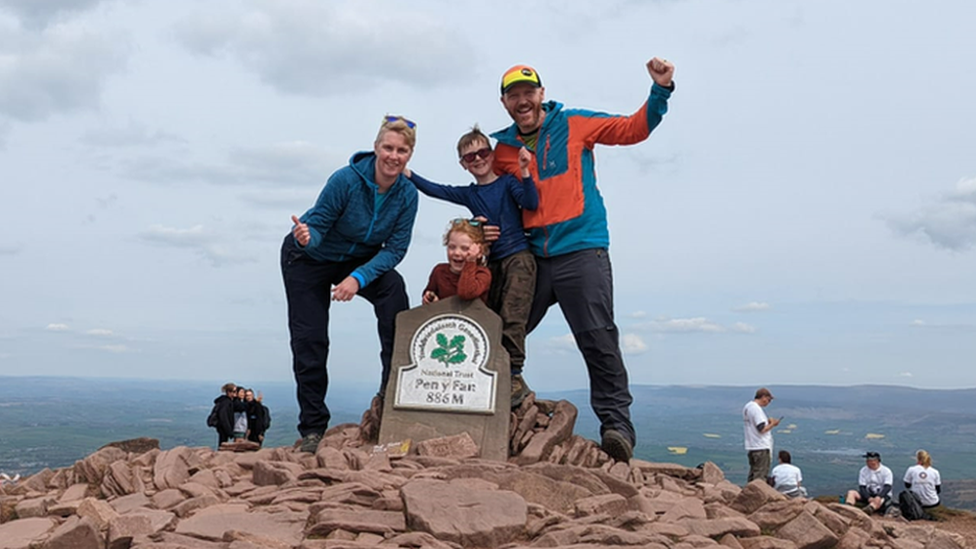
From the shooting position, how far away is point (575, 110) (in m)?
8.51

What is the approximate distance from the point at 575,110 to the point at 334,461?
403 cm

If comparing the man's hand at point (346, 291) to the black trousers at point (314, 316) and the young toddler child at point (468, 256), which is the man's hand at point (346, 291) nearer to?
the black trousers at point (314, 316)

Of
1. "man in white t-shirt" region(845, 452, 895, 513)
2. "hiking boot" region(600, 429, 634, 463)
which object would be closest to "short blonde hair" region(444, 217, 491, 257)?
"hiking boot" region(600, 429, 634, 463)

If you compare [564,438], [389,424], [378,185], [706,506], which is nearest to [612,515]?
[706,506]

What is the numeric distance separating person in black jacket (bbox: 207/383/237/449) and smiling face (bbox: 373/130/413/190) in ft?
24.8

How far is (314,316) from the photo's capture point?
8867 millimetres

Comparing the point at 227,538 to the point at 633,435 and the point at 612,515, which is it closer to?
the point at 612,515

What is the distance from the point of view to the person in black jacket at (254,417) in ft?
49.0

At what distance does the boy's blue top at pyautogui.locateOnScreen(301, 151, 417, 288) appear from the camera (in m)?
8.36

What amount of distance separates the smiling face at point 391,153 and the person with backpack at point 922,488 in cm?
1187

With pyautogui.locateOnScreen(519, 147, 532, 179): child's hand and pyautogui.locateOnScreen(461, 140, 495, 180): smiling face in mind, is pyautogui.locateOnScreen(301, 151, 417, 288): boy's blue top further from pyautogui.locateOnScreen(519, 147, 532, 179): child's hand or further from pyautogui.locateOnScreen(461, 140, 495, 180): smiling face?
pyautogui.locateOnScreen(519, 147, 532, 179): child's hand

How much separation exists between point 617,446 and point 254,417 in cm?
873

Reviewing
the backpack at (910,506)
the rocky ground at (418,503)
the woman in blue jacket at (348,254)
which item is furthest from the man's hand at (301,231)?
the backpack at (910,506)

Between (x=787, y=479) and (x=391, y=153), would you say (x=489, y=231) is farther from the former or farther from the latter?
(x=787, y=479)
